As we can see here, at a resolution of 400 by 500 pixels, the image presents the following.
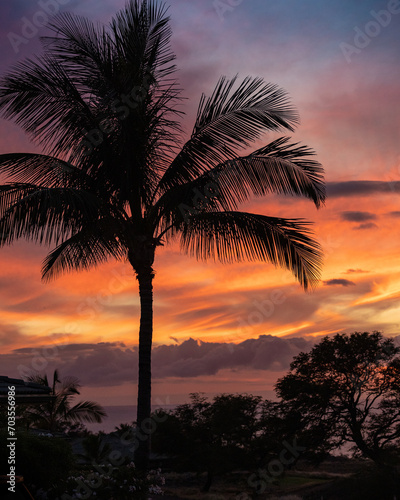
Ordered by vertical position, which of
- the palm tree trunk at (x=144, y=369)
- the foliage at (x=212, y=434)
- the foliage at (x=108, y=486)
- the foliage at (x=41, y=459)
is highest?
the palm tree trunk at (x=144, y=369)

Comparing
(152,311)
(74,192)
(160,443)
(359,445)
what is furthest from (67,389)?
(74,192)

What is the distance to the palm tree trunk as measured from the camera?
13727 mm

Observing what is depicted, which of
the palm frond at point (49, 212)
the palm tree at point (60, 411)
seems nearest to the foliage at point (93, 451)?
the palm tree at point (60, 411)

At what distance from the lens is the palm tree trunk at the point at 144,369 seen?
45.0 ft

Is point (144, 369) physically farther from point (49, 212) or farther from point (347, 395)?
point (347, 395)

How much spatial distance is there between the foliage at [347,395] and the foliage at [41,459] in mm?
22881

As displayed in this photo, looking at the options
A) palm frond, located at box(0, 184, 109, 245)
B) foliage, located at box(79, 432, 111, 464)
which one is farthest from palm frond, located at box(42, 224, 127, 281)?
foliage, located at box(79, 432, 111, 464)

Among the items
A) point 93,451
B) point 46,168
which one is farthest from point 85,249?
point 93,451

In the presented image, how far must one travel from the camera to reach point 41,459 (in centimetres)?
1210

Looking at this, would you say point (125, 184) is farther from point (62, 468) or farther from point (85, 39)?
point (62, 468)

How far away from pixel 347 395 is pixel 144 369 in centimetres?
2226

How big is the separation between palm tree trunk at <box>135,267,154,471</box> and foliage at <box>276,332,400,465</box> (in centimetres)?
2094

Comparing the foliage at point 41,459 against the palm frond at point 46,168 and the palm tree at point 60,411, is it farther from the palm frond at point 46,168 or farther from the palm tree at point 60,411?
the palm tree at point 60,411

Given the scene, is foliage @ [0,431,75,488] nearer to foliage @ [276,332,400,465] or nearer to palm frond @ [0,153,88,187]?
palm frond @ [0,153,88,187]
